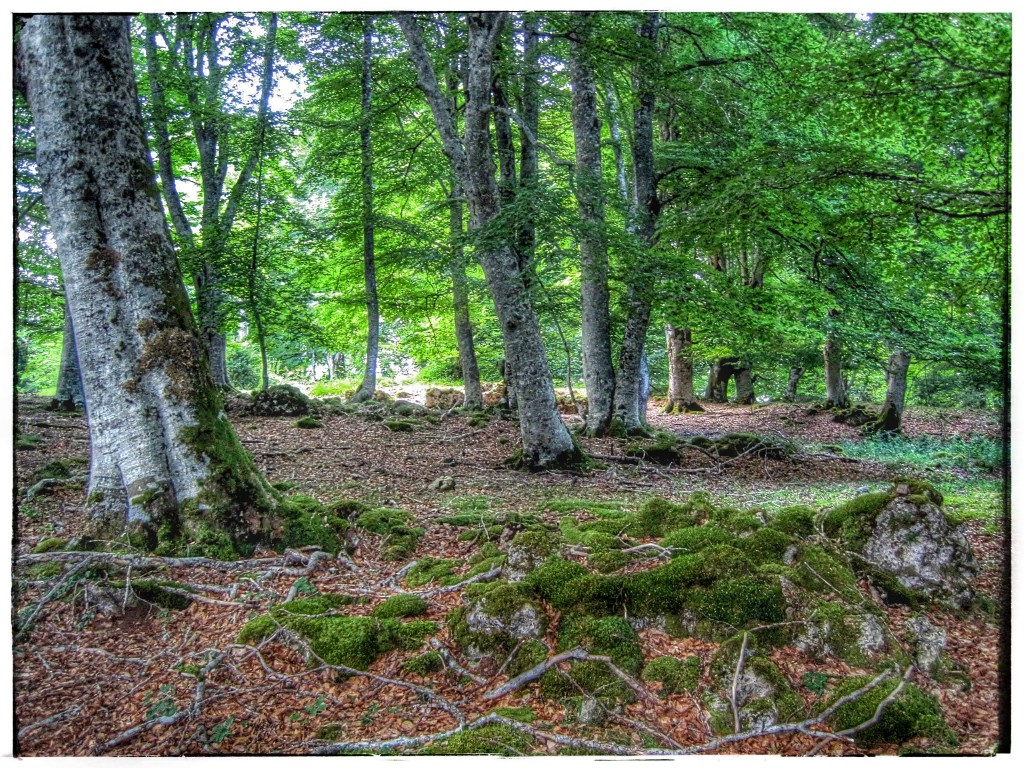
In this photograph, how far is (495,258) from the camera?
17.0 feet

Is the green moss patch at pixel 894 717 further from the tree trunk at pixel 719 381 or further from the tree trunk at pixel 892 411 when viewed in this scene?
the tree trunk at pixel 719 381

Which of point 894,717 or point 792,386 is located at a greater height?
point 792,386

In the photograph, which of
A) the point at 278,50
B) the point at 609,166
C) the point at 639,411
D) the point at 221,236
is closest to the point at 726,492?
the point at 639,411

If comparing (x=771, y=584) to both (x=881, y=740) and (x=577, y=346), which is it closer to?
(x=881, y=740)

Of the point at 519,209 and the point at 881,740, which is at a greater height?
the point at 519,209

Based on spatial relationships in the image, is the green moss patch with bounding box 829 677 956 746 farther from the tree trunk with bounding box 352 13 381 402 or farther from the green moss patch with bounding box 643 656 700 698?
the tree trunk with bounding box 352 13 381 402

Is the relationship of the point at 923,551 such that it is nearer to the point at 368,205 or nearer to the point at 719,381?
the point at 368,205

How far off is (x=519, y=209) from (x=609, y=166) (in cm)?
664

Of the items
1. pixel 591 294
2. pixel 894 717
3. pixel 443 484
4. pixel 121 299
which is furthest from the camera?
pixel 591 294

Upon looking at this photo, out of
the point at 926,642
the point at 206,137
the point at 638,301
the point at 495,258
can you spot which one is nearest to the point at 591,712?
the point at 926,642

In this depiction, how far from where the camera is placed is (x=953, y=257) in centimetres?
349

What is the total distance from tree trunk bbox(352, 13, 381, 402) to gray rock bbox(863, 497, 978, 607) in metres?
7.37

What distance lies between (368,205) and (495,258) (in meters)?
4.27

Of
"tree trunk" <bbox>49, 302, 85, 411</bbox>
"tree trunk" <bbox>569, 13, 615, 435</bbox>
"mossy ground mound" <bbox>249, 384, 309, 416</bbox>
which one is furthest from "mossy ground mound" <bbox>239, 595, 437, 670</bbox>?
"mossy ground mound" <bbox>249, 384, 309, 416</bbox>
